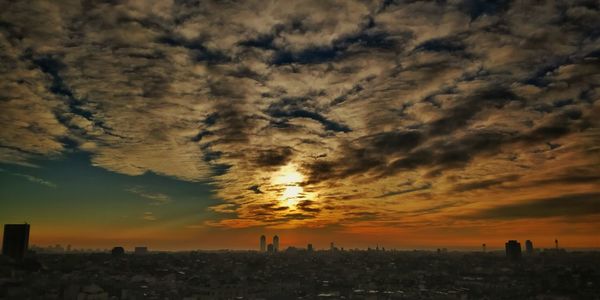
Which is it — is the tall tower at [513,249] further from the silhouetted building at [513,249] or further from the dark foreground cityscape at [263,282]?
the dark foreground cityscape at [263,282]

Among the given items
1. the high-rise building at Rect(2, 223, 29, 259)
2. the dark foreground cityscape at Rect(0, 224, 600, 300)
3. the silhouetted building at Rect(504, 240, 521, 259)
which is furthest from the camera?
the silhouetted building at Rect(504, 240, 521, 259)

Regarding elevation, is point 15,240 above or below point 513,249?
above

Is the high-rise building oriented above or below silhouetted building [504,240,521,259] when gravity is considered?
above

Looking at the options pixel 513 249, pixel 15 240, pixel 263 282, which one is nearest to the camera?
pixel 263 282

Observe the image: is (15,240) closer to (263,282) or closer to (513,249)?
(263,282)

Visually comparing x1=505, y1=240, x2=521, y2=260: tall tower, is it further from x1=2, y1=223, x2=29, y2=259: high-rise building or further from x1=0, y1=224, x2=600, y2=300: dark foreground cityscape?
x1=2, y1=223, x2=29, y2=259: high-rise building

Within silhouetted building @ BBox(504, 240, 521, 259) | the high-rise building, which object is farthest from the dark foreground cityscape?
silhouetted building @ BBox(504, 240, 521, 259)

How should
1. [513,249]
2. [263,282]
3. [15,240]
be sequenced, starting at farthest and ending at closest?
[513,249] → [15,240] → [263,282]

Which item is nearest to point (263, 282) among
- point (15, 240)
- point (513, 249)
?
point (15, 240)

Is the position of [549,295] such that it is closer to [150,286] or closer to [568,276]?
[568,276]

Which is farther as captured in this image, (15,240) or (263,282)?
(15,240)
